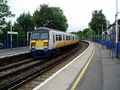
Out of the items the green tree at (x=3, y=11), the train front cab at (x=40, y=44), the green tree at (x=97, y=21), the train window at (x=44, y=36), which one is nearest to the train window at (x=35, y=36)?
the train front cab at (x=40, y=44)

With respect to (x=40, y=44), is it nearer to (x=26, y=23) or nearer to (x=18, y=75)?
(x=18, y=75)

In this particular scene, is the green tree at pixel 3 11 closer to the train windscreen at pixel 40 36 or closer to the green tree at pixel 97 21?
the train windscreen at pixel 40 36

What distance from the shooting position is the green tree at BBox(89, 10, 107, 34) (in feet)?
191

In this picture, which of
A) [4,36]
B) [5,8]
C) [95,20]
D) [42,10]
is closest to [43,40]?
[5,8]

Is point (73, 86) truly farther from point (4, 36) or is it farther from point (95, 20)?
point (95, 20)

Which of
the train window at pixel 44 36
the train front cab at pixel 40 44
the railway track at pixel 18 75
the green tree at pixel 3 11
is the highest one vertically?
the green tree at pixel 3 11

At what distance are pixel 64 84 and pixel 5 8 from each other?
24951 millimetres

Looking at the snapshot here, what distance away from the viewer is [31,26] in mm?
48562

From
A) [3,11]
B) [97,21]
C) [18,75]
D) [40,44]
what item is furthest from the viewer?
[97,21]

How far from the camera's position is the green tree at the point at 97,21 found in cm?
5817

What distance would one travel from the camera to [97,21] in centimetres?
5875

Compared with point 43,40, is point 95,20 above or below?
above

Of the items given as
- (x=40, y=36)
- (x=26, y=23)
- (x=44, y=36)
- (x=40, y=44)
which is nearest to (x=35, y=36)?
(x=40, y=36)

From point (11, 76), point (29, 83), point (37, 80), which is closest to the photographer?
point (29, 83)
